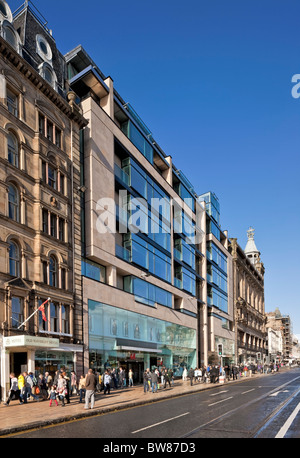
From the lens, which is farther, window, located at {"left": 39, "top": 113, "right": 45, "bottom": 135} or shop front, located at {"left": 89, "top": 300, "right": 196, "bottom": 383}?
shop front, located at {"left": 89, "top": 300, "right": 196, "bottom": 383}

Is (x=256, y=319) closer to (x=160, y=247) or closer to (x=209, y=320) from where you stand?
(x=209, y=320)

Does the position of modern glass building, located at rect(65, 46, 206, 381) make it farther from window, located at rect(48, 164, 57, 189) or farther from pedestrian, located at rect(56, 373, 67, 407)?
pedestrian, located at rect(56, 373, 67, 407)

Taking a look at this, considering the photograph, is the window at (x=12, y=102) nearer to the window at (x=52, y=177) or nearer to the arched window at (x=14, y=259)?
the window at (x=52, y=177)

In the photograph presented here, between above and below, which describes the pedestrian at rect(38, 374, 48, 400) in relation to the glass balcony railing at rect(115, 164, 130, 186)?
below

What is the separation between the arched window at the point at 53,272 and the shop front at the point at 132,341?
427 cm

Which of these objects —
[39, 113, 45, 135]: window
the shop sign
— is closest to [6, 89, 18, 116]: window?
[39, 113, 45, 135]: window

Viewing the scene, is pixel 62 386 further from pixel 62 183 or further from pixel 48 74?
pixel 48 74

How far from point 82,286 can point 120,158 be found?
47.1 feet

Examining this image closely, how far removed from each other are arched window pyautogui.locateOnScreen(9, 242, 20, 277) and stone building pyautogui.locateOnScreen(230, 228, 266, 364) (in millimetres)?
63200

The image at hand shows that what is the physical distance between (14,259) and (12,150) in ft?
21.0

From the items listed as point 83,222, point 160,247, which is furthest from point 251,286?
point 83,222

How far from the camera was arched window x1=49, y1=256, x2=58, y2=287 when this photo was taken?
2778 centimetres
